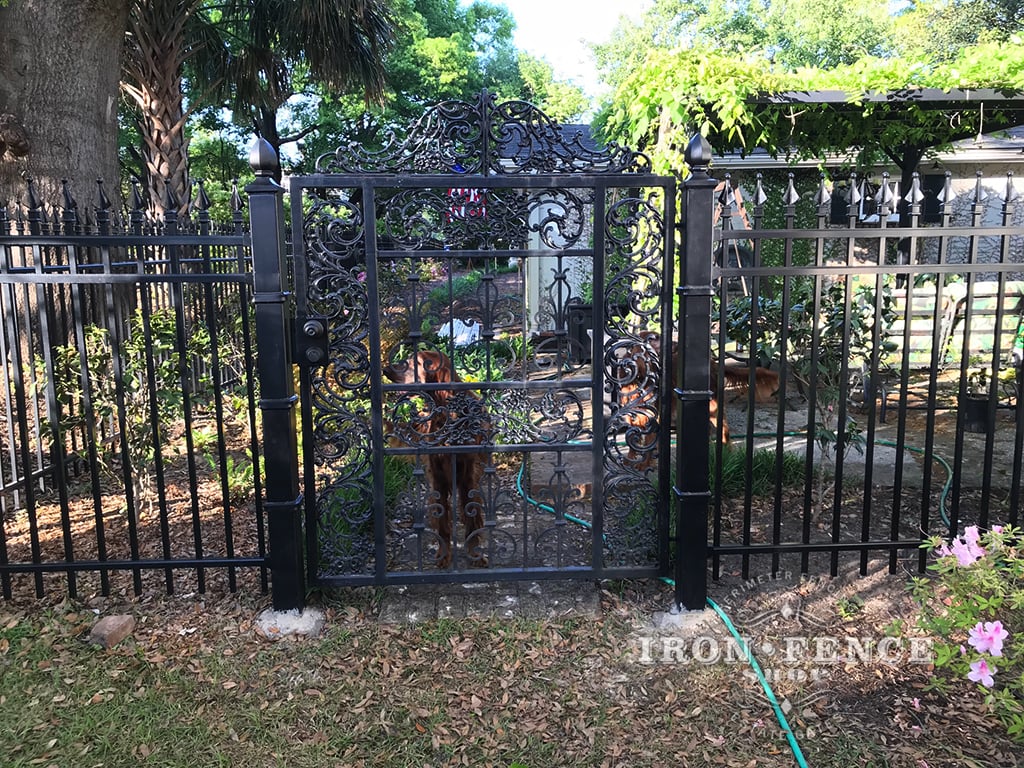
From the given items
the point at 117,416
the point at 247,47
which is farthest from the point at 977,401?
the point at 247,47

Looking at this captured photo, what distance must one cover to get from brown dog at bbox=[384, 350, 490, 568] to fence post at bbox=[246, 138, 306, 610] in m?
0.47

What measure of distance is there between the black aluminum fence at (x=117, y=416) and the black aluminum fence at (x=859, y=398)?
2.27 meters

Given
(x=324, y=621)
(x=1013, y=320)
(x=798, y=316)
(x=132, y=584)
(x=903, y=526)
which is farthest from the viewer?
(x=1013, y=320)

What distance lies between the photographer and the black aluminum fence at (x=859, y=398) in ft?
10.0

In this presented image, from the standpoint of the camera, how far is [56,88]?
5.66 metres

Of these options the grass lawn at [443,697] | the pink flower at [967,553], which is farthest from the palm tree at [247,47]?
the pink flower at [967,553]

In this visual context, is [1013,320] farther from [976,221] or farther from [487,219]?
[487,219]

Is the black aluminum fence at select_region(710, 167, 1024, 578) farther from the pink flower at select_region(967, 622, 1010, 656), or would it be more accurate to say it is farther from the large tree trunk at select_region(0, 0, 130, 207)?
the large tree trunk at select_region(0, 0, 130, 207)

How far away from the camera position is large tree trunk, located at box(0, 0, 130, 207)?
5.47m

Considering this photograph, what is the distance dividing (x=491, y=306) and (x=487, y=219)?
1.19 ft

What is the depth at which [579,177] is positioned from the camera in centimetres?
299

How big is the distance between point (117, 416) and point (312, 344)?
187 centimetres

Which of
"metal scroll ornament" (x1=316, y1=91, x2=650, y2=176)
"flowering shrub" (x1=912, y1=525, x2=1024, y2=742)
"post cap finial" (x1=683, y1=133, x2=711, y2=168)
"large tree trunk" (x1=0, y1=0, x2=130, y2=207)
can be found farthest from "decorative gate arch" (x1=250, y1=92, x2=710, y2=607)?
"large tree trunk" (x1=0, y1=0, x2=130, y2=207)

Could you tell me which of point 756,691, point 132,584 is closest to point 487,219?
point 756,691
